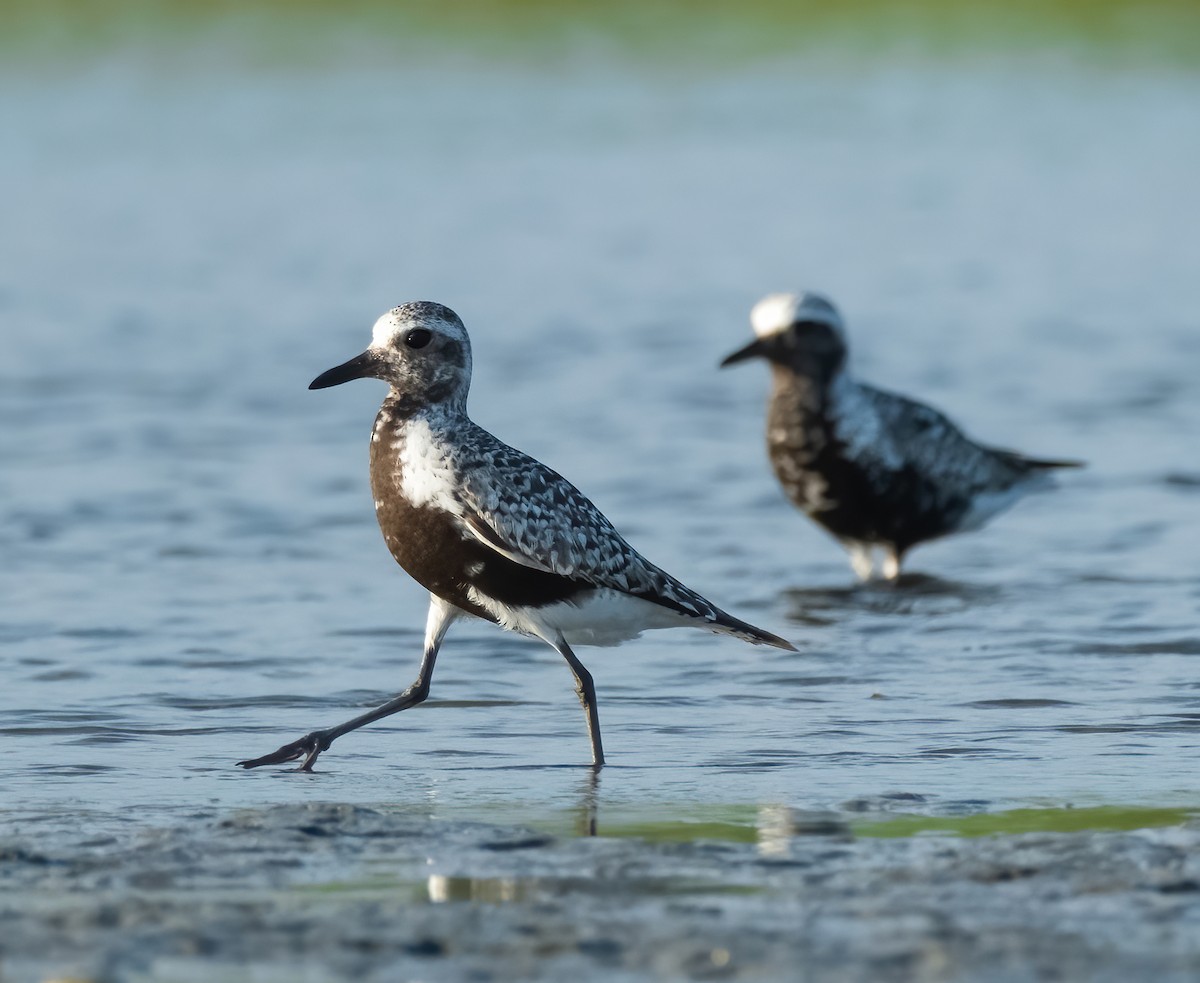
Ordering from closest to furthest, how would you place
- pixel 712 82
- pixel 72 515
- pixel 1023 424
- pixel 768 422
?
pixel 768 422 → pixel 72 515 → pixel 1023 424 → pixel 712 82

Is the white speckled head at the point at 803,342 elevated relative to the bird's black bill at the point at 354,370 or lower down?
elevated

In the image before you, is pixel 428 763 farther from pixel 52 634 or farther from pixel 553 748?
pixel 52 634

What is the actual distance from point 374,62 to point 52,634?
2768cm

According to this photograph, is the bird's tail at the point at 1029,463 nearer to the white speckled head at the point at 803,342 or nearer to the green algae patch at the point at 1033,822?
the white speckled head at the point at 803,342

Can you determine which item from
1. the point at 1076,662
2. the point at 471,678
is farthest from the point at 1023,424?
the point at 471,678

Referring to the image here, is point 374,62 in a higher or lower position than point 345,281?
higher

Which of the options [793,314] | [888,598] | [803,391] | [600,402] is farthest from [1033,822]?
[600,402]

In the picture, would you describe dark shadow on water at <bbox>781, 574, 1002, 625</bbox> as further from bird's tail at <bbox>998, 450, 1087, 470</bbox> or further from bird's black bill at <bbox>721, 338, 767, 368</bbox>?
bird's black bill at <bbox>721, 338, 767, 368</bbox>

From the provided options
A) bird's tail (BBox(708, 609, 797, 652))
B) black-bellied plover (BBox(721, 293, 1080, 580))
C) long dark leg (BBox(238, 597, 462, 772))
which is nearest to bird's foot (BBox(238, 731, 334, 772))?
long dark leg (BBox(238, 597, 462, 772))

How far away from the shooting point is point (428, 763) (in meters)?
7.92

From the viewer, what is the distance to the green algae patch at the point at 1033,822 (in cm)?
657

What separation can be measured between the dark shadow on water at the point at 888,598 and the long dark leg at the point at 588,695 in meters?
2.93

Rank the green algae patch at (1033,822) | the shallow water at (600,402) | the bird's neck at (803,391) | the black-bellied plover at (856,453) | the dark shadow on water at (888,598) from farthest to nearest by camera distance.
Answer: the bird's neck at (803,391), the black-bellied plover at (856,453), the dark shadow on water at (888,598), the shallow water at (600,402), the green algae patch at (1033,822)

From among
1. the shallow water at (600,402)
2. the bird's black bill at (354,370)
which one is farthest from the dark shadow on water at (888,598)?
the bird's black bill at (354,370)
